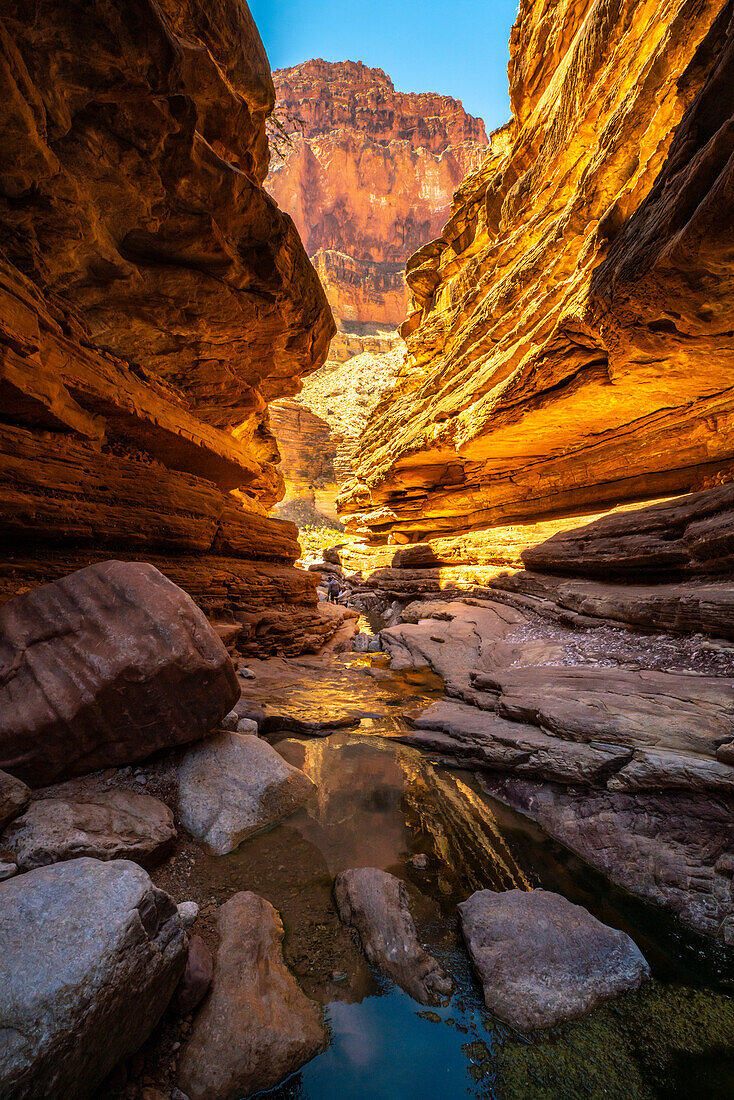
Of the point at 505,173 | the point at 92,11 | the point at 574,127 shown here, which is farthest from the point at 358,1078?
the point at 505,173

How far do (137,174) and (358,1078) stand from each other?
889 centimetres

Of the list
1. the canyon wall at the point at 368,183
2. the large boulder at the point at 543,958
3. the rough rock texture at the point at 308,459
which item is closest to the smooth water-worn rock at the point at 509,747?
the large boulder at the point at 543,958

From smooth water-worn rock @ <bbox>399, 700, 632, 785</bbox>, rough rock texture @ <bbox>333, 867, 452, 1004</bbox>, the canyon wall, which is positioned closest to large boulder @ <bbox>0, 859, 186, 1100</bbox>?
rough rock texture @ <bbox>333, 867, 452, 1004</bbox>

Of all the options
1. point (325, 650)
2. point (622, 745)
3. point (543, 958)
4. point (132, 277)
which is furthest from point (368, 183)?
point (543, 958)

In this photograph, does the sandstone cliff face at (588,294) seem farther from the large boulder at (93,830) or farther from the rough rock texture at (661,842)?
the large boulder at (93,830)

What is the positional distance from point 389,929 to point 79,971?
1.73m

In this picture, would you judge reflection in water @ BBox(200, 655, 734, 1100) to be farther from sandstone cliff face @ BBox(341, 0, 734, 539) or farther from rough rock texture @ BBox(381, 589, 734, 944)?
sandstone cliff face @ BBox(341, 0, 734, 539)

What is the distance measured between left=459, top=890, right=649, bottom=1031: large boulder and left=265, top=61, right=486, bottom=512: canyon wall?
208 feet

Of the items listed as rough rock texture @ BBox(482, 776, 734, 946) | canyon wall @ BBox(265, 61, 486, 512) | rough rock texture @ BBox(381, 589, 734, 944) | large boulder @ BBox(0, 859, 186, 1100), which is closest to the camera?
large boulder @ BBox(0, 859, 186, 1100)

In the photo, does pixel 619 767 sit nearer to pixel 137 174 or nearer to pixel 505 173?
pixel 137 174

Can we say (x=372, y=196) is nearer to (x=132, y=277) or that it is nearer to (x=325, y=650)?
(x=132, y=277)

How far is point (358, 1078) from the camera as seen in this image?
194cm

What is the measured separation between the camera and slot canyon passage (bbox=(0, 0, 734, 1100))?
198cm

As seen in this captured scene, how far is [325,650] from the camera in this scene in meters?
11.0
